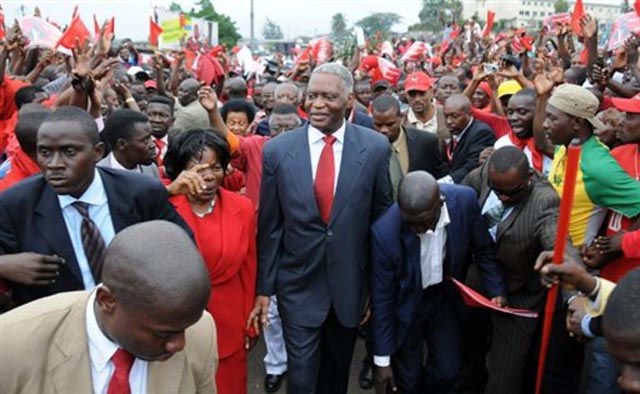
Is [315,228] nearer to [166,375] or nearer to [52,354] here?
[166,375]

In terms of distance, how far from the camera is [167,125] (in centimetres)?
550

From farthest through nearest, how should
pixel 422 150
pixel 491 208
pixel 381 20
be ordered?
pixel 381 20 < pixel 422 150 < pixel 491 208

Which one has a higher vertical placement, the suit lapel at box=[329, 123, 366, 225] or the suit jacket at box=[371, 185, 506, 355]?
the suit lapel at box=[329, 123, 366, 225]

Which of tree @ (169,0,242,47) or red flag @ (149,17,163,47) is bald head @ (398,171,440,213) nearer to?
red flag @ (149,17,163,47)

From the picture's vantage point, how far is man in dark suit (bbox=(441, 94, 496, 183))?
5.19 meters

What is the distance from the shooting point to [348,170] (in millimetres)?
3348

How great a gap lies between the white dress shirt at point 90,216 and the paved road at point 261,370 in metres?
2.27

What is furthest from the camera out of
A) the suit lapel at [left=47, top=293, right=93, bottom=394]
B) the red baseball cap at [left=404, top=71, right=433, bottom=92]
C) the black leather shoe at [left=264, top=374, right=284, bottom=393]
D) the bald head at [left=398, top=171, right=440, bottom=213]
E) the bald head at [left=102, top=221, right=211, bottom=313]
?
the red baseball cap at [left=404, top=71, right=433, bottom=92]

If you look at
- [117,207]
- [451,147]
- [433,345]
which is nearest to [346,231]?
[433,345]

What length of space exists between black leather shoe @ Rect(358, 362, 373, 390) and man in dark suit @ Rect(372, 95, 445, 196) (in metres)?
1.45

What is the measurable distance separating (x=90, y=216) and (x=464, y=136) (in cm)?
358

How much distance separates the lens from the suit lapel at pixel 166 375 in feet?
5.80

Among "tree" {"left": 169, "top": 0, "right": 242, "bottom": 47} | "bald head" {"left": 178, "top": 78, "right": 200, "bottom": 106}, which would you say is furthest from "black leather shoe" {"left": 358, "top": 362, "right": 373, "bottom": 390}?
"tree" {"left": 169, "top": 0, "right": 242, "bottom": 47}

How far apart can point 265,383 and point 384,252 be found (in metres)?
1.68
